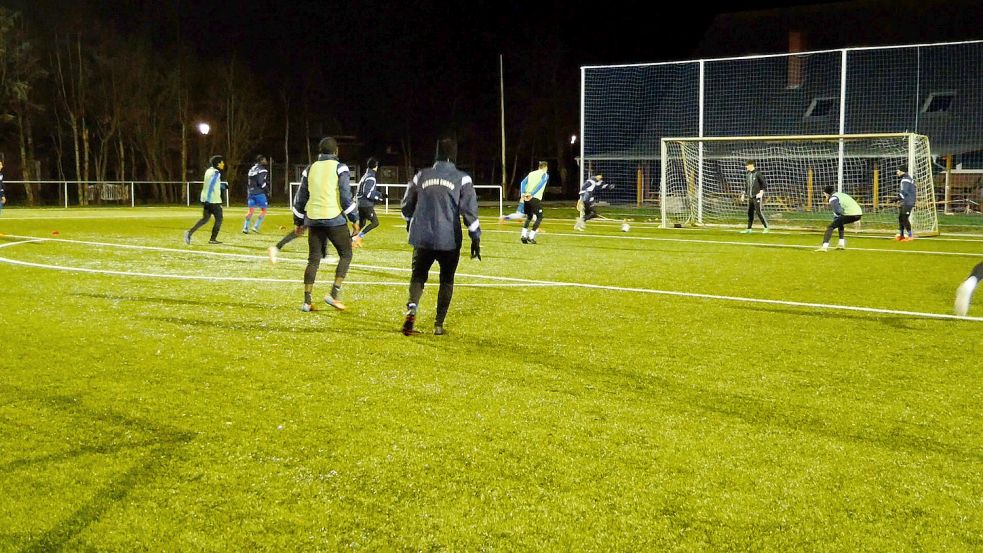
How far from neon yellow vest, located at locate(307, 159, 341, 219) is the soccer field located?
3.93 ft

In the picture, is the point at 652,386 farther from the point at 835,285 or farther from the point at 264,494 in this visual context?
the point at 835,285

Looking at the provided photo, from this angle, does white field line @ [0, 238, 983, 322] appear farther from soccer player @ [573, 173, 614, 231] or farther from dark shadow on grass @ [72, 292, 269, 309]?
soccer player @ [573, 173, 614, 231]

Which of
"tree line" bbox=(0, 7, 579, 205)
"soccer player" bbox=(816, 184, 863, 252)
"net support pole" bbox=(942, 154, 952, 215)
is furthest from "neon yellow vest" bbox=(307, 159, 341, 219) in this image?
"tree line" bbox=(0, 7, 579, 205)

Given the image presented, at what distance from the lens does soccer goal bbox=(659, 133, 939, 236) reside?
28656mm

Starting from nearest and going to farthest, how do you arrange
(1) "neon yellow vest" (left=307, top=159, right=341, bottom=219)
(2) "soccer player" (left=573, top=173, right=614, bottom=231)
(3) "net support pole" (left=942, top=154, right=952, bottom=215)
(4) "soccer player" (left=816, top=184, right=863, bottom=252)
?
(1) "neon yellow vest" (left=307, top=159, right=341, bottom=219), (4) "soccer player" (left=816, top=184, right=863, bottom=252), (2) "soccer player" (left=573, top=173, right=614, bottom=231), (3) "net support pole" (left=942, top=154, right=952, bottom=215)

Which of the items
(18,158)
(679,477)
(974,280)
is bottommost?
(679,477)

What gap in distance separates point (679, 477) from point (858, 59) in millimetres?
33704

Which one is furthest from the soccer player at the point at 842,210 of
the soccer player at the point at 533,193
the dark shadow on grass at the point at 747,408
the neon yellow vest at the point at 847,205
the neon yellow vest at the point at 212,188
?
the dark shadow on grass at the point at 747,408

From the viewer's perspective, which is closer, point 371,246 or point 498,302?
point 498,302

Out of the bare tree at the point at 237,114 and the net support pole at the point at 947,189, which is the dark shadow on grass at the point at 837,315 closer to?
the net support pole at the point at 947,189

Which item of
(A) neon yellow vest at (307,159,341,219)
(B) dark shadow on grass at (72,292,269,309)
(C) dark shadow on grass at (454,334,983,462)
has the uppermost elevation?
(A) neon yellow vest at (307,159,341,219)

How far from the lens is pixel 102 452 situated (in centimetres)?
486

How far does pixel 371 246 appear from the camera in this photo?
19500 mm

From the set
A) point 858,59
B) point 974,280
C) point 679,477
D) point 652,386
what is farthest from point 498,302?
point 858,59
